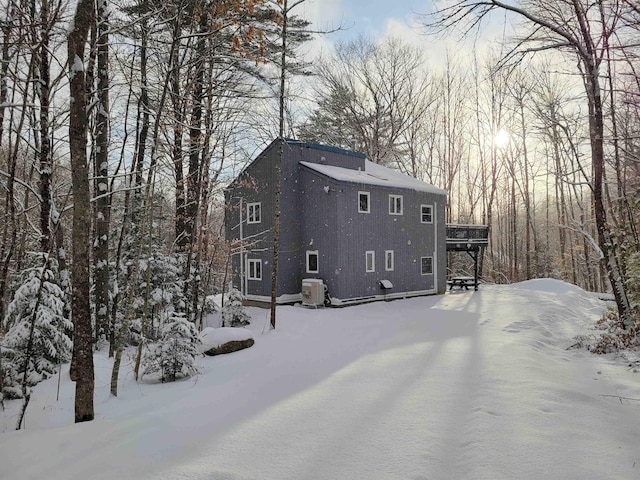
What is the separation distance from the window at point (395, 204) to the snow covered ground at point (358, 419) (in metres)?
8.99

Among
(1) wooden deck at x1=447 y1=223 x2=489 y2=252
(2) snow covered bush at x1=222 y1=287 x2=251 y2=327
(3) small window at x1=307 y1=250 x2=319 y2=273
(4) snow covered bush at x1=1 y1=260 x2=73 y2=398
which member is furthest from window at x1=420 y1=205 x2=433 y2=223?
Answer: (4) snow covered bush at x1=1 y1=260 x2=73 y2=398

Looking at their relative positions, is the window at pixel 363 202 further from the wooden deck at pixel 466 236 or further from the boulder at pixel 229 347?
the boulder at pixel 229 347

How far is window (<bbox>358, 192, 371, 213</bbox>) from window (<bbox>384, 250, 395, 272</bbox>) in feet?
7.05

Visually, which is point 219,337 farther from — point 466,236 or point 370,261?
point 466,236

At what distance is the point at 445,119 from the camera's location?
98.7 ft

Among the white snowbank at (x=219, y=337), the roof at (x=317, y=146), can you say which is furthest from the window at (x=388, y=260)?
the white snowbank at (x=219, y=337)

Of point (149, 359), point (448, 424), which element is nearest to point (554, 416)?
point (448, 424)

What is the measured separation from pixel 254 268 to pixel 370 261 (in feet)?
17.5

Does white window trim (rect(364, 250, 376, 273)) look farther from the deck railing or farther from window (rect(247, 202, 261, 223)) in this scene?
the deck railing

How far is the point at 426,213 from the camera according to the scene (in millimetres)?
19359

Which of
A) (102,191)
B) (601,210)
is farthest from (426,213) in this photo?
(102,191)

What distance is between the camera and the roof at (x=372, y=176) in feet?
53.1

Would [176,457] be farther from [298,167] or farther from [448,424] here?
[298,167]

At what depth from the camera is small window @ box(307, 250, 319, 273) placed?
16.3 m
